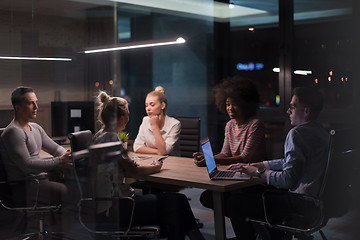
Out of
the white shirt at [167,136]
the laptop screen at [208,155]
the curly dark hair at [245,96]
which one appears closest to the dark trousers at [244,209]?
the laptop screen at [208,155]

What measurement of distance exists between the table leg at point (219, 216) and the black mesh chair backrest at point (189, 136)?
157 cm

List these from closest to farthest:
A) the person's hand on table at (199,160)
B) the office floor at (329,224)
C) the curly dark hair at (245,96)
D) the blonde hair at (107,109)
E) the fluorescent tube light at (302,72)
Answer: the blonde hair at (107,109) < the office floor at (329,224) < the person's hand on table at (199,160) < the curly dark hair at (245,96) < the fluorescent tube light at (302,72)

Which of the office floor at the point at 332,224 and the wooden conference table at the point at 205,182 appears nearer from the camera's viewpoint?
the wooden conference table at the point at 205,182

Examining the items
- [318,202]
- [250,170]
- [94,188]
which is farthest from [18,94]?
[318,202]

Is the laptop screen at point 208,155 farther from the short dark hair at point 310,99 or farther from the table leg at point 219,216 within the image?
the short dark hair at point 310,99

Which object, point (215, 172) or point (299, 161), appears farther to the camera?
point (215, 172)

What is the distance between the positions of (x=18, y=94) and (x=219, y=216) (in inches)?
52.7

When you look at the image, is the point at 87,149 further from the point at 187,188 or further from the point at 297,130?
the point at 297,130

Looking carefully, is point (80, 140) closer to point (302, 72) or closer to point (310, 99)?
point (310, 99)

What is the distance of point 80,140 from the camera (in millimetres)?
2092

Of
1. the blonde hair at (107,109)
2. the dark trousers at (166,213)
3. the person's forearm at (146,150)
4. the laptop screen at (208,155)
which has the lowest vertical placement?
the dark trousers at (166,213)

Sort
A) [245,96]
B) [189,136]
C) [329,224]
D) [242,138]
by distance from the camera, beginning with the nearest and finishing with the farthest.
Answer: [329,224]
[242,138]
[245,96]
[189,136]

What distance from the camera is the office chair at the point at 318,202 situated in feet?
8.56

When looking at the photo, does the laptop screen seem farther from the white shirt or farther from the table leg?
the white shirt
